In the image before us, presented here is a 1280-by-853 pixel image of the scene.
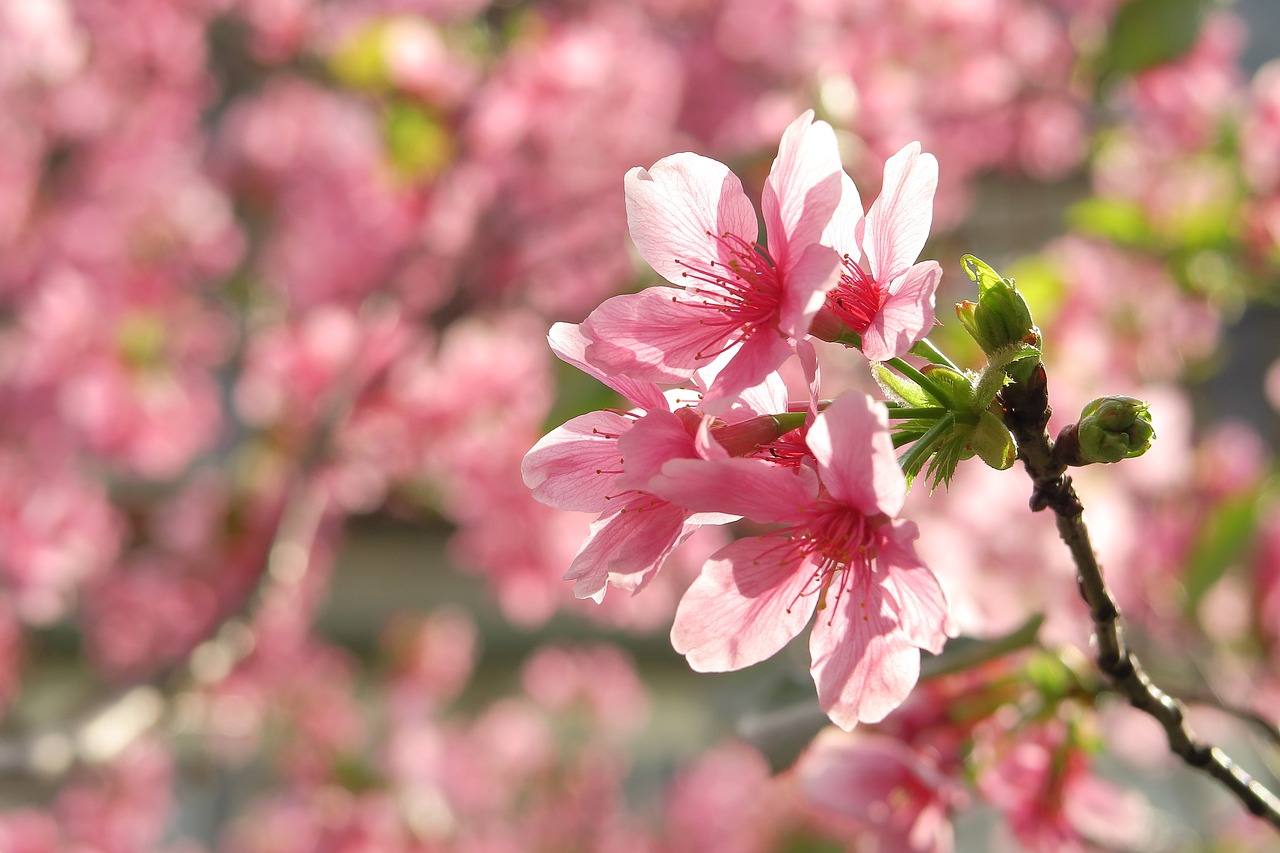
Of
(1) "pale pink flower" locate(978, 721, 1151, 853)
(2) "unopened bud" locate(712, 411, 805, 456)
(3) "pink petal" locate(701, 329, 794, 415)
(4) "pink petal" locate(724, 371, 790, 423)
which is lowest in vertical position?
(1) "pale pink flower" locate(978, 721, 1151, 853)

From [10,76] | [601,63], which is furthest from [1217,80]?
[10,76]

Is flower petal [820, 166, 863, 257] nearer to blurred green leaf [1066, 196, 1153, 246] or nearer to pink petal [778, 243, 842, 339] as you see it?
pink petal [778, 243, 842, 339]

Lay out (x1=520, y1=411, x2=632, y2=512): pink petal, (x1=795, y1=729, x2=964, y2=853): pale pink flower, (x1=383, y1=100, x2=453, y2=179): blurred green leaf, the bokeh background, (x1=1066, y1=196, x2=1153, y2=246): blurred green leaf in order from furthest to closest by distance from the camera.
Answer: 1. (x1=383, y1=100, x2=453, y2=179): blurred green leaf
2. (x1=1066, y1=196, x2=1153, y2=246): blurred green leaf
3. the bokeh background
4. (x1=795, y1=729, x2=964, y2=853): pale pink flower
5. (x1=520, y1=411, x2=632, y2=512): pink petal

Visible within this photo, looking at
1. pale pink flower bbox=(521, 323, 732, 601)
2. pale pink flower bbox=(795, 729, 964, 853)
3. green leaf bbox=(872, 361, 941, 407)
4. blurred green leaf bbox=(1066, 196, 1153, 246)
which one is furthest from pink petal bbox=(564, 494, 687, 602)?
blurred green leaf bbox=(1066, 196, 1153, 246)

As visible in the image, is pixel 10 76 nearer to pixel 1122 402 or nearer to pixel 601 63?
pixel 601 63

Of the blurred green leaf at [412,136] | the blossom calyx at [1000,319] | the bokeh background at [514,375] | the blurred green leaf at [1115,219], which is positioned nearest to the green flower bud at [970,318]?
the blossom calyx at [1000,319]

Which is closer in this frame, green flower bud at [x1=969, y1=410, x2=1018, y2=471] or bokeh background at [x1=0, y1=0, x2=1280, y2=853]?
green flower bud at [x1=969, y1=410, x2=1018, y2=471]

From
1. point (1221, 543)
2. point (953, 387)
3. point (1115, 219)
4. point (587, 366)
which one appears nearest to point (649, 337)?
point (587, 366)

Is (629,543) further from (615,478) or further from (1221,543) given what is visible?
(1221,543)
